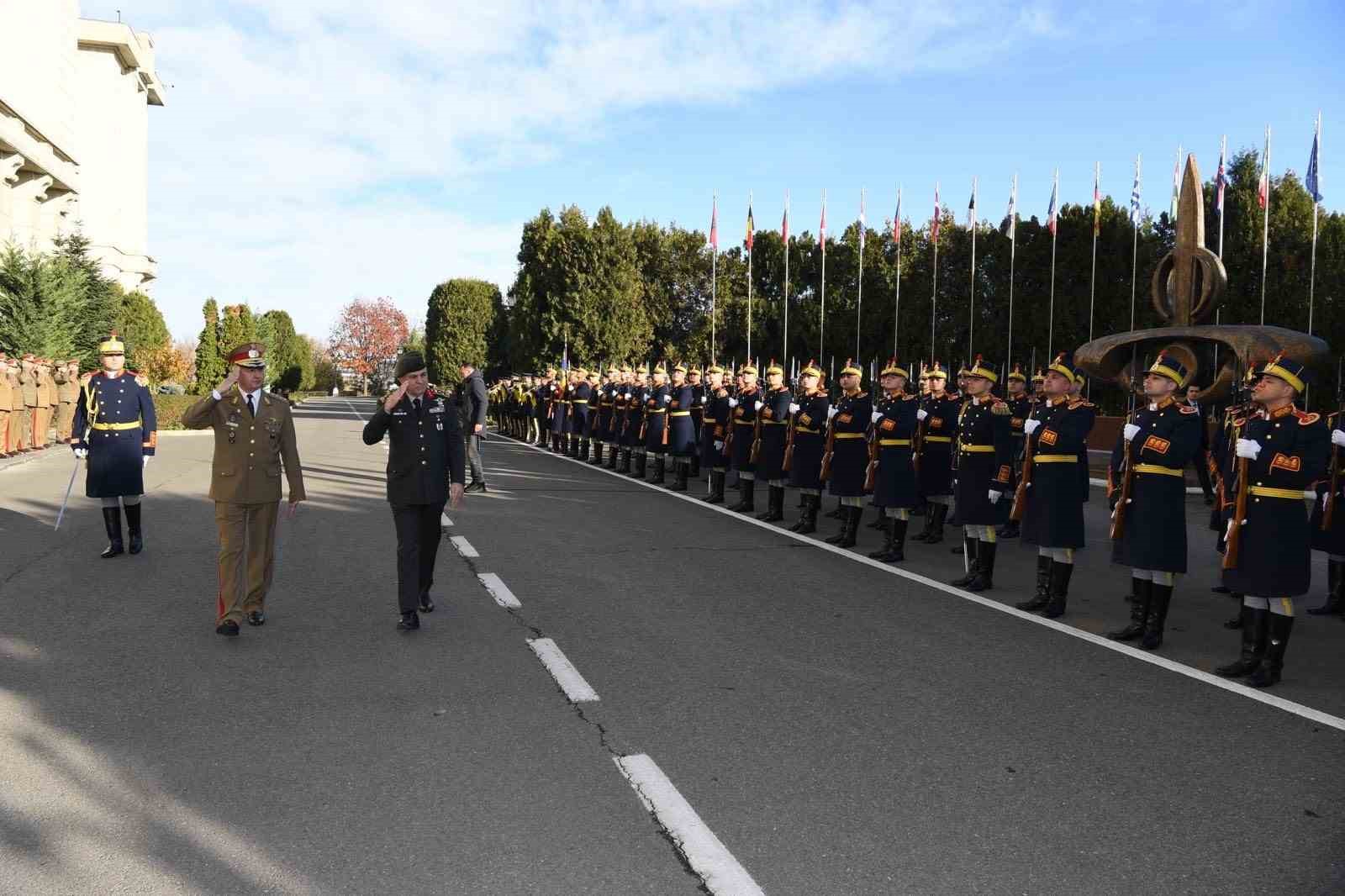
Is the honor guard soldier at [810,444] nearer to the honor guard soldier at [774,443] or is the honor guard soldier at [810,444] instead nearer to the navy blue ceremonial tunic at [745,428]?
the honor guard soldier at [774,443]

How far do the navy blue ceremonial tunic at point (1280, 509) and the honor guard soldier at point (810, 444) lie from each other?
5899 millimetres

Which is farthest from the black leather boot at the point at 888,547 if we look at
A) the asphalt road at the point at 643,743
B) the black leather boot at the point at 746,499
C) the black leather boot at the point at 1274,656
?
the black leather boot at the point at 1274,656

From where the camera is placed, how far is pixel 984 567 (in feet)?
28.9

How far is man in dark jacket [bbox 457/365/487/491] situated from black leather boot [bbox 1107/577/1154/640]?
32.1 feet

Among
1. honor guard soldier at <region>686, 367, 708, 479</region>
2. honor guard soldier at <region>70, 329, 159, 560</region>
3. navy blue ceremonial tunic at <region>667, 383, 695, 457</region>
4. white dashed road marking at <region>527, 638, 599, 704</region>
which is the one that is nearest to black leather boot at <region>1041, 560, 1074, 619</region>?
white dashed road marking at <region>527, 638, 599, 704</region>

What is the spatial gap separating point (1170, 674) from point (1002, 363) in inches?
1452

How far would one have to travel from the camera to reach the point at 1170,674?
6180 mm

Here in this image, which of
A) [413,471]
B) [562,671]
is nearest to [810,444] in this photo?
[413,471]

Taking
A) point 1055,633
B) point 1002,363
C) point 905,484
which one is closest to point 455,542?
point 905,484

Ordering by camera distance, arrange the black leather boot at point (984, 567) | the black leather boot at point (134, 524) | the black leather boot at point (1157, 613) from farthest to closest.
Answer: the black leather boot at point (134, 524), the black leather boot at point (984, 567), the black leather boot at point (1157, 613)

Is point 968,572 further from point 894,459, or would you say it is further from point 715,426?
point 715,426

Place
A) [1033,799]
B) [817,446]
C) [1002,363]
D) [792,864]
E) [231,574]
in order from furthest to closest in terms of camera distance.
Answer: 1. [1002,363]
2. [817,446]
3. [231,574]
4. [1033,799]
5. [792,864]

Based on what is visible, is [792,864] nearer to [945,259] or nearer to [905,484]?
[905,484]

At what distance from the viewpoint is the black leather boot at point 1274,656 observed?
596cm
